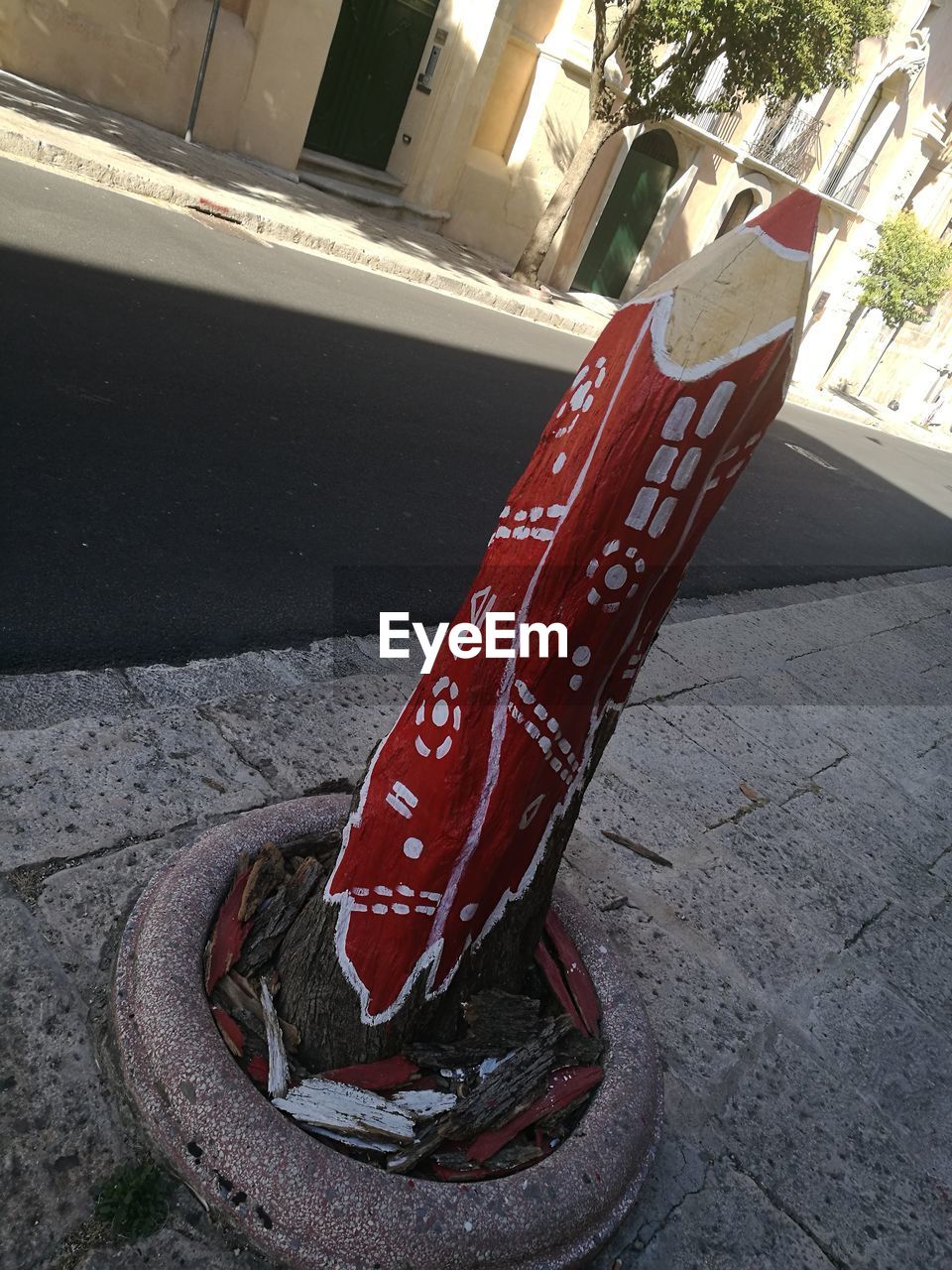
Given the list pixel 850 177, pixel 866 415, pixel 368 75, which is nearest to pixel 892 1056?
pixel 368 75

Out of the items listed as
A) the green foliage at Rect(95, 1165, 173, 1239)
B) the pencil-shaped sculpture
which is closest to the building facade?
the pencil-shaped sculpture

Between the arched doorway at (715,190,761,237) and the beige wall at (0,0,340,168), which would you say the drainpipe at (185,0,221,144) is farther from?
the arched doorway at (715,190,761,237)

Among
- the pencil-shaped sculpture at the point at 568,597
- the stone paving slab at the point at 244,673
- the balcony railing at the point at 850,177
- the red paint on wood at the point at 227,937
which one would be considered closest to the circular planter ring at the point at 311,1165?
the red paint on wood at the point at 227,937

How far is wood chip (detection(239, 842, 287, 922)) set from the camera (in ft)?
6.68

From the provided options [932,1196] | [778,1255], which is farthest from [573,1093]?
[932,1196]

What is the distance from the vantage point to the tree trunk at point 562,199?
44.8ft

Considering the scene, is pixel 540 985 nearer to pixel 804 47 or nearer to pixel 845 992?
pixel 845 992

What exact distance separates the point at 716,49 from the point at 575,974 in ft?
46.2

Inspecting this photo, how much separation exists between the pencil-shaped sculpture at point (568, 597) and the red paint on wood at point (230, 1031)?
0.24m

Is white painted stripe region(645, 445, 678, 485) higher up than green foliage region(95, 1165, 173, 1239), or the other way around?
white painted stripe region(645, 445, 678, 485)

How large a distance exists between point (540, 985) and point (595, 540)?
114cm

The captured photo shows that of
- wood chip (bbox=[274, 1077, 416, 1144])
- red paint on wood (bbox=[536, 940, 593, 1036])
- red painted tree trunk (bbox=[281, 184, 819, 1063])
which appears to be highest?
red painted tree trunk (bbox=[281, 184, 819, 1063])

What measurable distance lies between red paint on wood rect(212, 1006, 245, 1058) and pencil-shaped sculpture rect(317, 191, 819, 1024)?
0.24m

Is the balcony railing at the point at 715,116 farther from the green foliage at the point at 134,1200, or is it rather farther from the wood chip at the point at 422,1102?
the green foliage at the point at 134,1200
